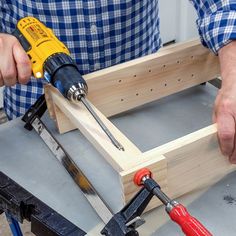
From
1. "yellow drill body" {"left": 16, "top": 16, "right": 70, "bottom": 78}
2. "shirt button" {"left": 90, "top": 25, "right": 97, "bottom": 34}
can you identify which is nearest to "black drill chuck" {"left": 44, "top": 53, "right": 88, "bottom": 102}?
"yellow drill body" {"left": 16, "top": 16, "right": 70, "bottom": 78}

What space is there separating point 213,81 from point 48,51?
1.29 feet

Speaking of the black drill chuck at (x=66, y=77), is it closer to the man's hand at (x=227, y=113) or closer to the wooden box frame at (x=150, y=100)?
the wooden box frame at (x=150, y=100)

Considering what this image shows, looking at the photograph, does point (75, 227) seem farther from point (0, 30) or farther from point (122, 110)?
point (0, 30)

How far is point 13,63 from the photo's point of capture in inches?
33.1

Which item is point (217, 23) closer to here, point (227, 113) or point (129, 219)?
point (227, 113)

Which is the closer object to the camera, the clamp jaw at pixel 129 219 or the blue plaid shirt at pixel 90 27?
the clamp jaw at pixel 129 219

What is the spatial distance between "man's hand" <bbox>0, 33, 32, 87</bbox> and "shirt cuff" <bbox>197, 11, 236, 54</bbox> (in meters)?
0.34

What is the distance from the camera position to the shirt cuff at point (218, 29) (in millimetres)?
825

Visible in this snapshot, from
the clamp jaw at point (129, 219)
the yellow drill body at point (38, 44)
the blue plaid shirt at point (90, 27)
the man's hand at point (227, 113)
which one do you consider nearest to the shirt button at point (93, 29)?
the blue plaid shirt at point (90, 27)

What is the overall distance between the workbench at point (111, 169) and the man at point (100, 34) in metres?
0.09

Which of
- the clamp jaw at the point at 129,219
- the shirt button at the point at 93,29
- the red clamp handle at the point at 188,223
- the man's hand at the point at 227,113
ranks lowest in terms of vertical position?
the clamp jaw at the point at 129,219

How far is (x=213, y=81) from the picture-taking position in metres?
1.02

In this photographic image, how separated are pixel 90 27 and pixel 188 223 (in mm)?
590

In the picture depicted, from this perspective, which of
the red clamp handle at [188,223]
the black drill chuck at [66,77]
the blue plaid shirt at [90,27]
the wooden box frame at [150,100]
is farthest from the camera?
the blue plaid shirt at [90,27]
